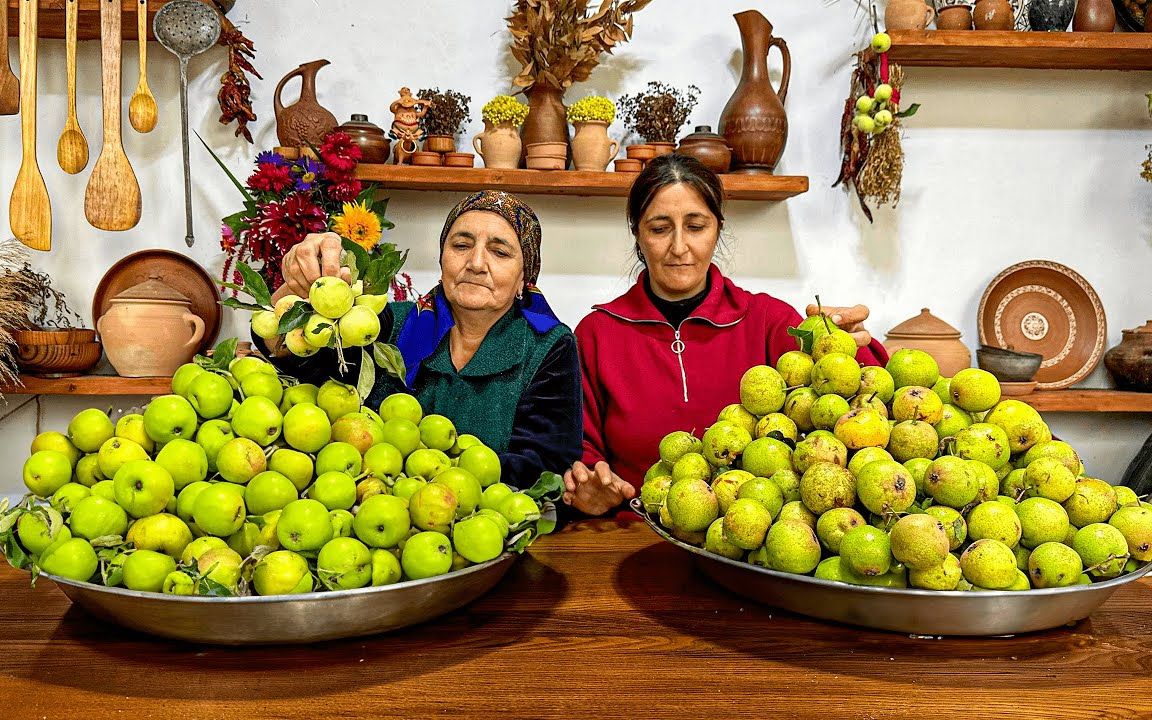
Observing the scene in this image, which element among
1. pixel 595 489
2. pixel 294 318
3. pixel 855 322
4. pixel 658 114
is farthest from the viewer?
pixel 658 114

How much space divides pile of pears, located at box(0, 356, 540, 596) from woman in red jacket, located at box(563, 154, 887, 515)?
105 cm

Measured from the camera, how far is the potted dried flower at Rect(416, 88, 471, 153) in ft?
8.70

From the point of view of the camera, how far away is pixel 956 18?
2.62 m

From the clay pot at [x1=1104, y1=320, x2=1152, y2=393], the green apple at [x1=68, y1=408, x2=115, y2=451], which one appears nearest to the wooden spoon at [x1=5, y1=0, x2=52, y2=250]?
the green apple at [x1=68, y1=408, x2=115, y2=451]

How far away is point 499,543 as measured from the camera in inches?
32.2

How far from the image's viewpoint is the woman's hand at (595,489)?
1.29m

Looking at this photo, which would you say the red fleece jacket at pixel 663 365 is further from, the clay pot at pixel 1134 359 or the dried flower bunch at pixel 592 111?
the clay pot at pixel 1134 359

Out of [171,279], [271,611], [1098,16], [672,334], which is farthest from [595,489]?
[1098,16]

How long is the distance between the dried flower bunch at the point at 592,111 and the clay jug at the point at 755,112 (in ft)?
1.36

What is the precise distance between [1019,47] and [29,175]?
328cm

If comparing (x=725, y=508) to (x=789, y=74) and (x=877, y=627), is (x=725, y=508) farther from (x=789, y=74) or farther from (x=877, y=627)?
(x=789, y=74)

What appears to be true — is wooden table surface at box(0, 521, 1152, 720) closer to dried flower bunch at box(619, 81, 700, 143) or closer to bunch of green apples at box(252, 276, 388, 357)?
bunch of green apples at box(252, 276, 388, 357)

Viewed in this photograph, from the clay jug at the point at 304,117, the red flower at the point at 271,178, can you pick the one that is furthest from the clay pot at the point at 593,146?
the red flower at the point at 271,178

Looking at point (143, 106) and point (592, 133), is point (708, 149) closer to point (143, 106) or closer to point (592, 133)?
point (592, 133)
